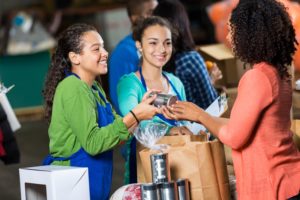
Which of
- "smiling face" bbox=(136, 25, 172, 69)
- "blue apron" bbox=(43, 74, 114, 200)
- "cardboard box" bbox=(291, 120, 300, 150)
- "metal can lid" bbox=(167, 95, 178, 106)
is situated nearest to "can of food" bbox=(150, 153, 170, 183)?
"metal can lid" bbox=(167, 95, 178, 106)

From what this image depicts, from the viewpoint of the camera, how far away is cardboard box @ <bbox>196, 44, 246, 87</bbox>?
6.26 meters

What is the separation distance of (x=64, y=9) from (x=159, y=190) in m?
8.86

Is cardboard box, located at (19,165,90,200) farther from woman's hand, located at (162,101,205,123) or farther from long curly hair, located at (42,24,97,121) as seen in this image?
woman's hand, located at (162,101,205,123)

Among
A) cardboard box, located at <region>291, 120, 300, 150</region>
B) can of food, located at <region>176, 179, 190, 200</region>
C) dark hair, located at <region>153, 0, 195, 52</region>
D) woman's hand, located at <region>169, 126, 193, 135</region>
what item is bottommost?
can of food, located at <region>176, 179, 190, 200</region>

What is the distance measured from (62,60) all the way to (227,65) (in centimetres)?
225

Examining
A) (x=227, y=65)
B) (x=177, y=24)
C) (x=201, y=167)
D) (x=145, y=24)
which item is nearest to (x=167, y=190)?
(x=201, y=167)

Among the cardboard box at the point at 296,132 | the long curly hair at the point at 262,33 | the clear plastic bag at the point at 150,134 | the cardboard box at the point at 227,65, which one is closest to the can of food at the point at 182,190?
the clear plastic bag at the point at 150,134

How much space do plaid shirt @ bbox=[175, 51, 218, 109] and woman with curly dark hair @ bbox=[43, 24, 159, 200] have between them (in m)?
1.13

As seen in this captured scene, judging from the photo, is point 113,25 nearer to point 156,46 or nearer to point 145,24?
point 145,24

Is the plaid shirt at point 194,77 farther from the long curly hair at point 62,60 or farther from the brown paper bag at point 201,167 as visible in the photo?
the brown paper bag at point 201,167

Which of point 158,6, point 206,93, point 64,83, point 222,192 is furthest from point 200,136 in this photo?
point 158,6

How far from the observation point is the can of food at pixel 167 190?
3742 millimetres

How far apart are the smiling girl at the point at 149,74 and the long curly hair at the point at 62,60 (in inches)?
16.2

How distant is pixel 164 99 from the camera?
396cm
